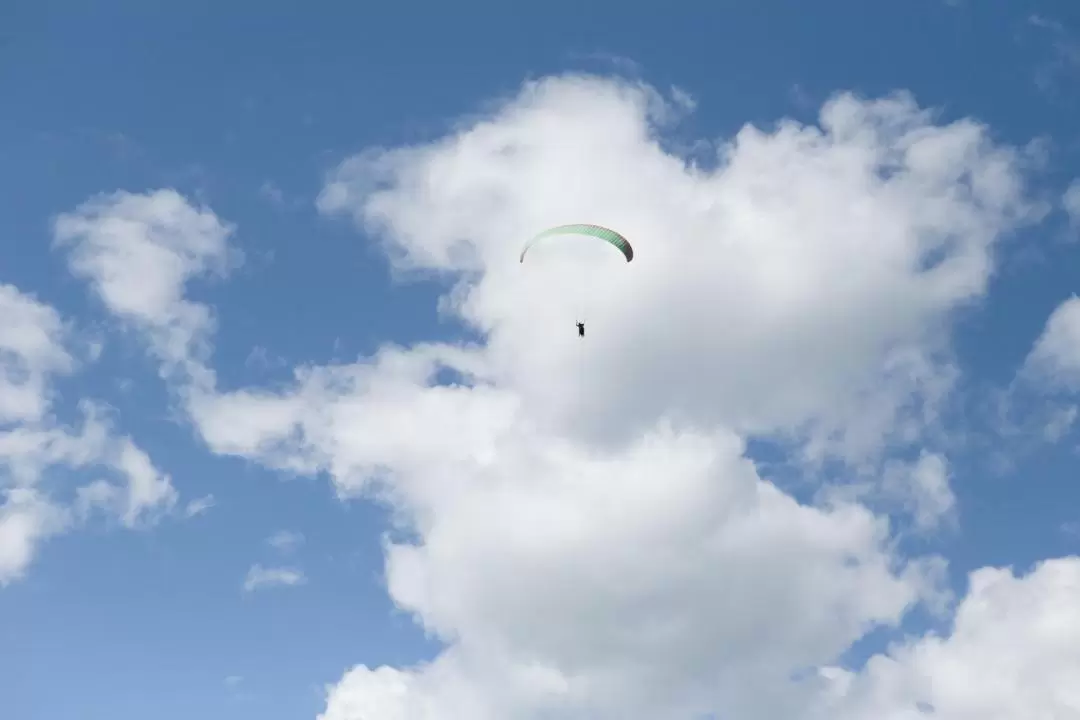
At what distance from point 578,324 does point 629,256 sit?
1377 cm

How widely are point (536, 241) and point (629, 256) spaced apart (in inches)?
460

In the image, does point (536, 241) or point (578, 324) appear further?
point (578, 324)

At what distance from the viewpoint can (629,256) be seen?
61969mm

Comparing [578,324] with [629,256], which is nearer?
[629,256]

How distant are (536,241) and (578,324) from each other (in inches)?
590

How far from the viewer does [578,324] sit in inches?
2832

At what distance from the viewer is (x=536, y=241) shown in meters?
62.1
